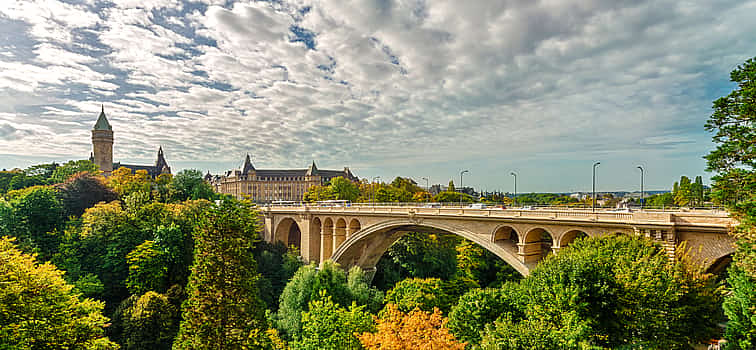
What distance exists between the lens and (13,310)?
17.3m

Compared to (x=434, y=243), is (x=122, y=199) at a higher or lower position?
higher

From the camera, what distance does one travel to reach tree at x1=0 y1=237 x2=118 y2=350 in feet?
55.7

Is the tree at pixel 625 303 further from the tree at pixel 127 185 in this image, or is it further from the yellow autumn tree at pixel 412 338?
the tree at pixel 127 185

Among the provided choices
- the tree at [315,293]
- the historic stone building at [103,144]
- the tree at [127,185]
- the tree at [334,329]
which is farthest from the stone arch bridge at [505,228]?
the historic stone building at [103,144]

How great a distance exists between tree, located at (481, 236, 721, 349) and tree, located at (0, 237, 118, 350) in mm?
19839

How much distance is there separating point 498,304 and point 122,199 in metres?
46.8

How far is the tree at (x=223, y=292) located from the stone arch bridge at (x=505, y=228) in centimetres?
1634

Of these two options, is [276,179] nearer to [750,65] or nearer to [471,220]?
[471,220]

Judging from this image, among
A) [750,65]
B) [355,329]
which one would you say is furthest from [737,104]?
[355,329]

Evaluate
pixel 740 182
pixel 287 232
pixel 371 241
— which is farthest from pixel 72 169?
pixel 740 182

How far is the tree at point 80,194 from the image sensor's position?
44.5 m

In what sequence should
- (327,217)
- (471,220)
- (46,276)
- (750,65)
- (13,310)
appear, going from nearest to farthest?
1. (750,65)
2. (13,310)
3. (46,276)
4. (471,220)
5. (327,217)

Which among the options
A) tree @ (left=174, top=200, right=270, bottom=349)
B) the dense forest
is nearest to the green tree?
the dense forest

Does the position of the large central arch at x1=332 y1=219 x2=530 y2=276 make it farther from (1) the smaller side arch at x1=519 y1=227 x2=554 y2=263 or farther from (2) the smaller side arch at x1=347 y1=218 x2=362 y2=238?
(1) the smaller side arch at x1=519 y1=227 x2=554 y2=263
